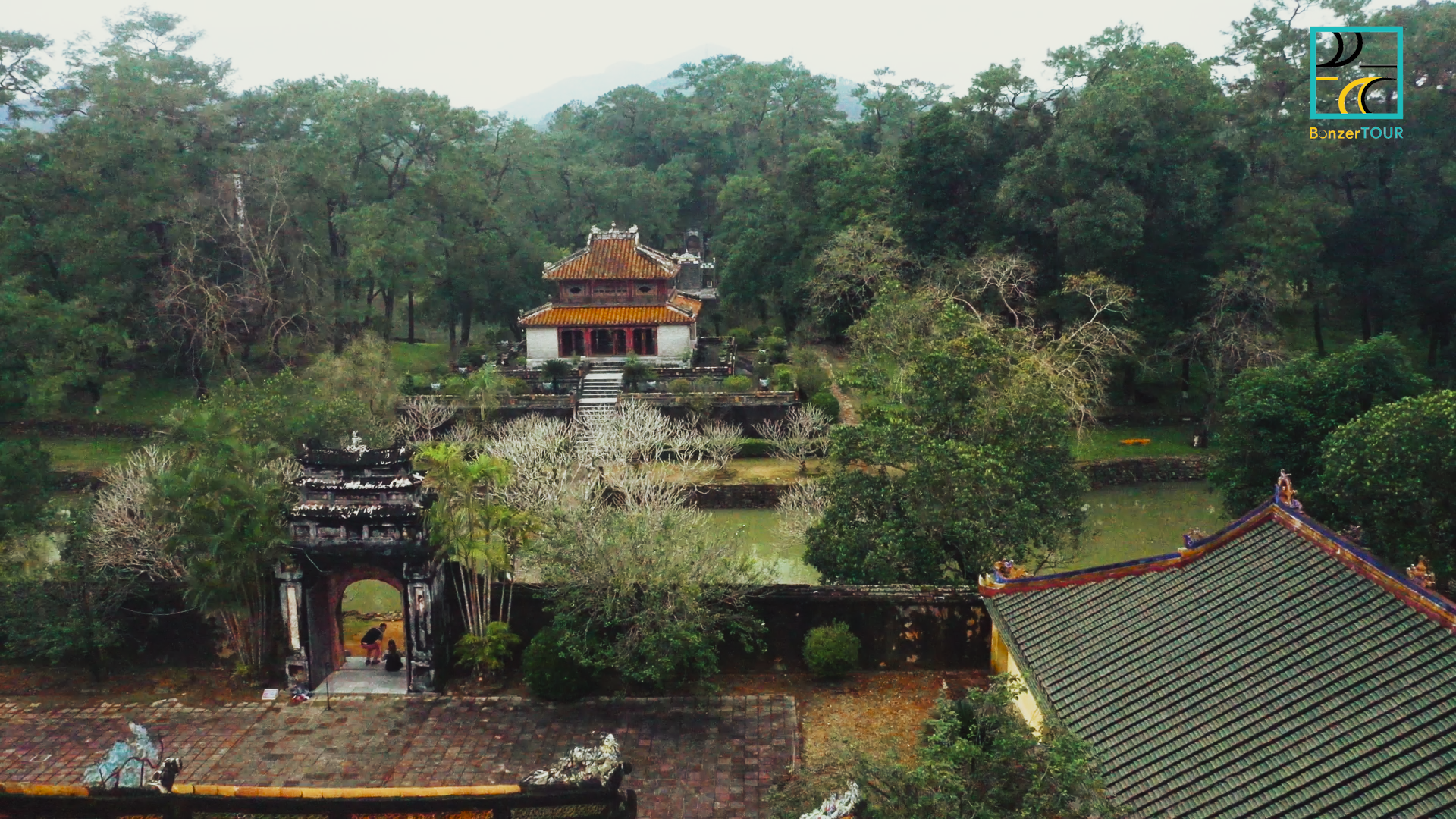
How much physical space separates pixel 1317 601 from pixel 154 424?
33.1 metres

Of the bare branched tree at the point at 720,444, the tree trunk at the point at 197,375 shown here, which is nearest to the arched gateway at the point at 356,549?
the bare branched tree at the point at 720,444

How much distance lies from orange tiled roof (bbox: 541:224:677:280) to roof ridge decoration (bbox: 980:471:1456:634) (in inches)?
1070

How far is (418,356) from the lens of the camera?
4309 cm

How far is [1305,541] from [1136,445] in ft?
69.7

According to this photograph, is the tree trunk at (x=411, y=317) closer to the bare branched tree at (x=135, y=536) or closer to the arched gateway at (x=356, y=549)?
the bare branched tree at (x=135, y=536)

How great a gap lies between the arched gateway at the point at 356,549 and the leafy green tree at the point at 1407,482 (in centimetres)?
1341

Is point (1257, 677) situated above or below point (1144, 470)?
above

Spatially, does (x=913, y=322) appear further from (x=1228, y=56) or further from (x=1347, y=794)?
(x=1347, y=794)

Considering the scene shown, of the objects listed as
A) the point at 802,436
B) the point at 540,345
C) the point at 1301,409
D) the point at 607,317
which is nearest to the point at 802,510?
the point at 802,436

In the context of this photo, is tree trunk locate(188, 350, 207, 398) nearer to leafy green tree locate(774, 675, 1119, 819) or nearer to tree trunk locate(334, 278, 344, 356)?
tree trunk locate(334, 278, 344, 356)

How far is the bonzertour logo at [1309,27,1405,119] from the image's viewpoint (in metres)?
30.9

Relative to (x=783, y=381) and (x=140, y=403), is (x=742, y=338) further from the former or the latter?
(x=140, y=403)

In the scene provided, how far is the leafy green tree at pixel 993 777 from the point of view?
28.3 feet

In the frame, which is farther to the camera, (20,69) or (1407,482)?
(20,69)
